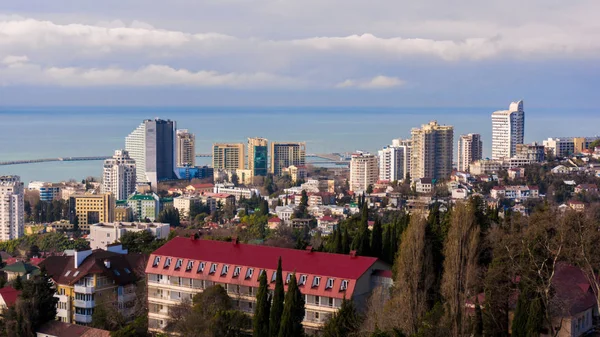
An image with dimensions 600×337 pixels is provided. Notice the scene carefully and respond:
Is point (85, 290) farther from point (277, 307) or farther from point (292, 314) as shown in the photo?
point (292, 314)

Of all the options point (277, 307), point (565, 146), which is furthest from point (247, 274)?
point (565, 146)

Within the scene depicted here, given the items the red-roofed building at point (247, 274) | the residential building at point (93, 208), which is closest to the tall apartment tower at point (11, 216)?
the residential building at point (93, 208)

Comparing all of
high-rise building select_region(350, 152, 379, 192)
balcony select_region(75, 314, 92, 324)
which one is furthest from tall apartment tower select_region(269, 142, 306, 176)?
balcony select_region(75, 314, 92, 324)

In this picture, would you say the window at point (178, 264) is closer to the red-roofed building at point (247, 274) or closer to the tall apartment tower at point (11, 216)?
the red-roofed building at point (247, 274)

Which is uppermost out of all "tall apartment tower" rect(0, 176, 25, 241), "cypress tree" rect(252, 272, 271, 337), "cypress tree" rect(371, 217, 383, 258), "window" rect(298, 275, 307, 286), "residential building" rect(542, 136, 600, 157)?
"residential building" rect(542, 136, 600, 157)

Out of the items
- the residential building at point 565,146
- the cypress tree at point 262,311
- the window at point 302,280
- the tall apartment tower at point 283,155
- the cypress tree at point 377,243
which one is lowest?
the cypress tree at point 262,311

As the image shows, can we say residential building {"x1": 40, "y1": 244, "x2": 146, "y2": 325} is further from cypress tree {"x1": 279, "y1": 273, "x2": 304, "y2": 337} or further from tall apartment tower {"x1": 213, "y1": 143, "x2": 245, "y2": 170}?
tall apartment tower {"x1": 213, "y1": 143, "x2": 245, "y2": 170}

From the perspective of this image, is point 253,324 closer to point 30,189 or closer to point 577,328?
point 577,328

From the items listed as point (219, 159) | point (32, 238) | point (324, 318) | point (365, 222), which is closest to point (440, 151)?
point (219, 159)
